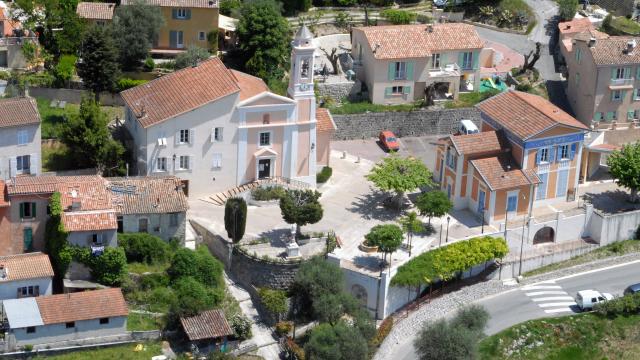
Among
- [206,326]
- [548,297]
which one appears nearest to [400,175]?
[548,297]

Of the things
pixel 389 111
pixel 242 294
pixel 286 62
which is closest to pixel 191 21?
pixel 286 62

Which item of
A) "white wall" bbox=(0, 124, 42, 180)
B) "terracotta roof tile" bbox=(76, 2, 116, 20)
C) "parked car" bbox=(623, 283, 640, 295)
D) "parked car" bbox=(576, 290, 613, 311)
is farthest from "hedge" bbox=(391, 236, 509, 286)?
"terracotta roof tile" bbox=(76, 2, 116, 20)

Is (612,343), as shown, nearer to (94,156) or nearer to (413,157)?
(413,157)

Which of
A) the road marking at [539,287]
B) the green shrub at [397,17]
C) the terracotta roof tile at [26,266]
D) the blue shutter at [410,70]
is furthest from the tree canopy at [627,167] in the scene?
the terracotta roof tile at [26,266]

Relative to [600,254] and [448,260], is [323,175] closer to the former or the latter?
[448,260]

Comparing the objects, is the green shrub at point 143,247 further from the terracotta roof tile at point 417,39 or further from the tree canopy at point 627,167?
the tree canopy at point 627,167

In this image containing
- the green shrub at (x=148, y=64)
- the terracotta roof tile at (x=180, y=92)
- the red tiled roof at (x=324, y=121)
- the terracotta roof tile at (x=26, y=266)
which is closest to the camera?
the terracotta roof tile at (x=26, y=266)

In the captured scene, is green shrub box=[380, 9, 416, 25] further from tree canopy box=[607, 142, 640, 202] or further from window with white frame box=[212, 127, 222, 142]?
window with white frame box=[212, 127, 222, 142]
